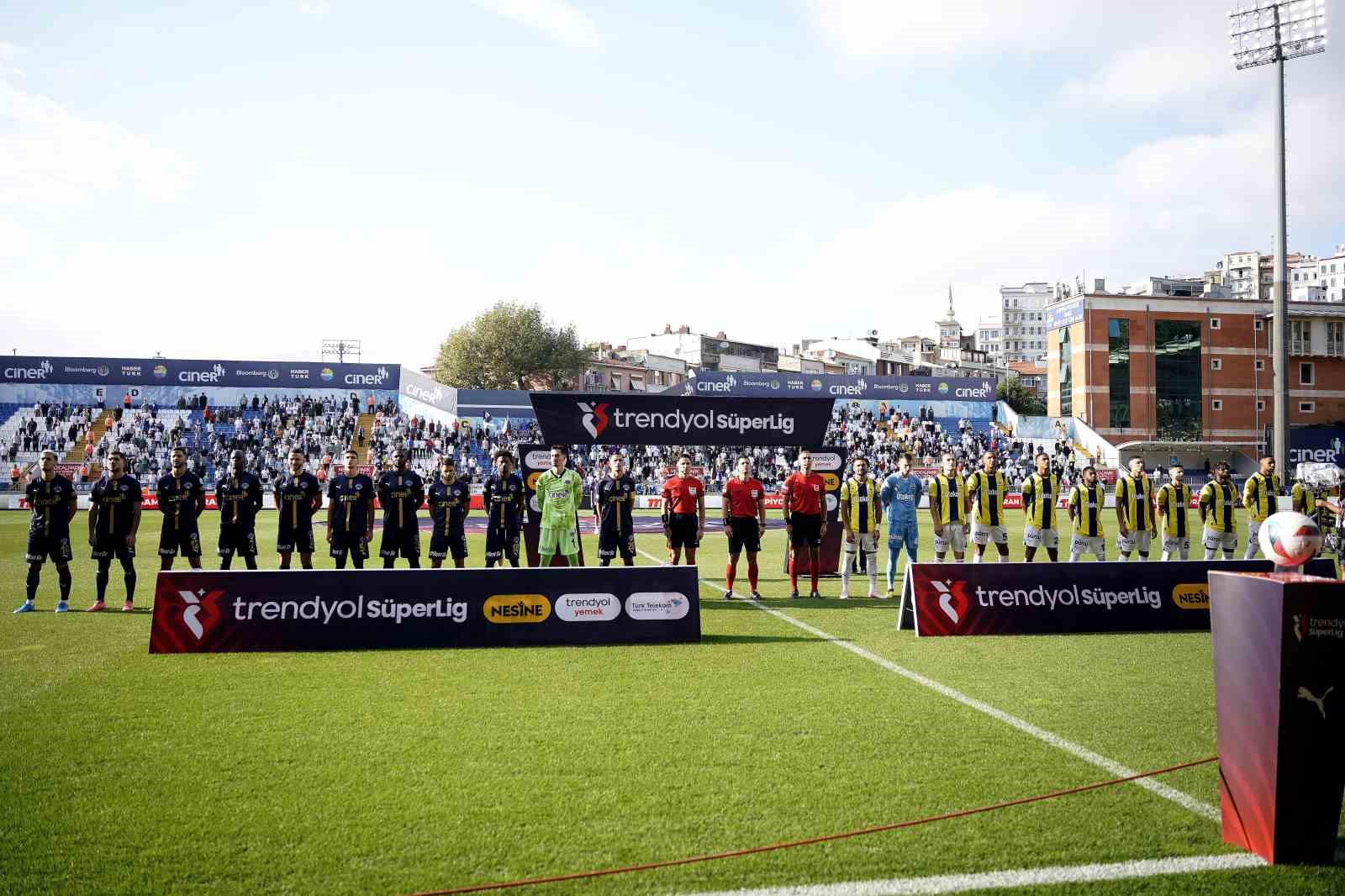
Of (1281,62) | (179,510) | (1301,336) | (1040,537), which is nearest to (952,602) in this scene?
(1040,537)

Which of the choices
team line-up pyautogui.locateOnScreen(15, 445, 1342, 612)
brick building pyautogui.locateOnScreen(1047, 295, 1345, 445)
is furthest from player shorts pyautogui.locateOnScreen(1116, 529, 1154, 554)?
brick building pyautogui.locateOnScreen(1047, 295, 1345, 445)

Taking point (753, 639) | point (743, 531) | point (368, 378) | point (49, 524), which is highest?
point (368, 378)

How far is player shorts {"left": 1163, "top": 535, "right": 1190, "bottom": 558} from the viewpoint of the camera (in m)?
14.5

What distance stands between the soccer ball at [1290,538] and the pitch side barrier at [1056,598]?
5659 mm

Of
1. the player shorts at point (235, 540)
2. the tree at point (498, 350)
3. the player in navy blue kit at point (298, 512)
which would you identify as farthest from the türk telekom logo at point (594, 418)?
the tree at point (498, 350)

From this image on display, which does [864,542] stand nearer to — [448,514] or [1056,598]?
[1056,598]

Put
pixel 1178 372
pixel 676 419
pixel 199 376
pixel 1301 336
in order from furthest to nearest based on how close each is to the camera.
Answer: pixel 1301 336 < pixel 1178 372 < pixel 199 376 < pixel 676 419

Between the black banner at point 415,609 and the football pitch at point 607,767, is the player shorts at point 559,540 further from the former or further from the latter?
the football pitch at point 607,767

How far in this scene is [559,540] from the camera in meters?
12.9

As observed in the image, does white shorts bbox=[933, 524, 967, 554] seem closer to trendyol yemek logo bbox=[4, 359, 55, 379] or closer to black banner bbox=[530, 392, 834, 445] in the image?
black banner bbox=[530, 392, 834, 445]

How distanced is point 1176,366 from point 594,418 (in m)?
59.8

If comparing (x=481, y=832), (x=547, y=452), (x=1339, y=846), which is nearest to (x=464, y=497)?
(x=547, y=452)

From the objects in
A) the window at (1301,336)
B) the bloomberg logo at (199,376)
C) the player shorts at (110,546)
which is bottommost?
the player shorts at (110,546)

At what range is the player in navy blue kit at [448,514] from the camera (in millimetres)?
13203
